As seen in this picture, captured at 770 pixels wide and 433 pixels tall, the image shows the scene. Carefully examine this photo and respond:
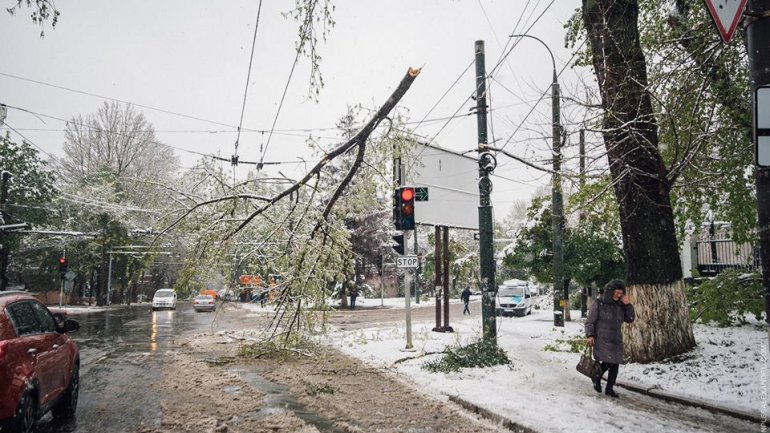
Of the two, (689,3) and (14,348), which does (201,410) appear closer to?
(14,348)

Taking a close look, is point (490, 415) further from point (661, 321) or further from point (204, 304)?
point (204, 304)

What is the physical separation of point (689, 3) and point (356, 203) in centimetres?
752

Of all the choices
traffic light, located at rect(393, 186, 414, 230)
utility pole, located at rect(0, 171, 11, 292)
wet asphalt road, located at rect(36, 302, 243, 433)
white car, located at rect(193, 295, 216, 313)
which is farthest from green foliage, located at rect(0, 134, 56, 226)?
traffic light, located at rect(393, 186, 414, 230)

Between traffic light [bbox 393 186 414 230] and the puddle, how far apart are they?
456 cm

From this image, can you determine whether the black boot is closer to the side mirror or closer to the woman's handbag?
Result: the woman's handbag

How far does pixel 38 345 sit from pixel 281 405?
3.18 m

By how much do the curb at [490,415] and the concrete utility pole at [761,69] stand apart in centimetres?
301

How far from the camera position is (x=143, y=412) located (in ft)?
22.9

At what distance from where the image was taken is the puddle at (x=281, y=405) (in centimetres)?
643

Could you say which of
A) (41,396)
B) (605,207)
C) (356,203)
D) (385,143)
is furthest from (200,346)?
(605,207)

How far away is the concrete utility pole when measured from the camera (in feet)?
12.3

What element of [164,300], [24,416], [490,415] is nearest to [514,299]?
[490,415]

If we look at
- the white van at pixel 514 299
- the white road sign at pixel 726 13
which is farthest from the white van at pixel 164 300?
the white road sign at pixel 726 13

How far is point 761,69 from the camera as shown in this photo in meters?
3.95
